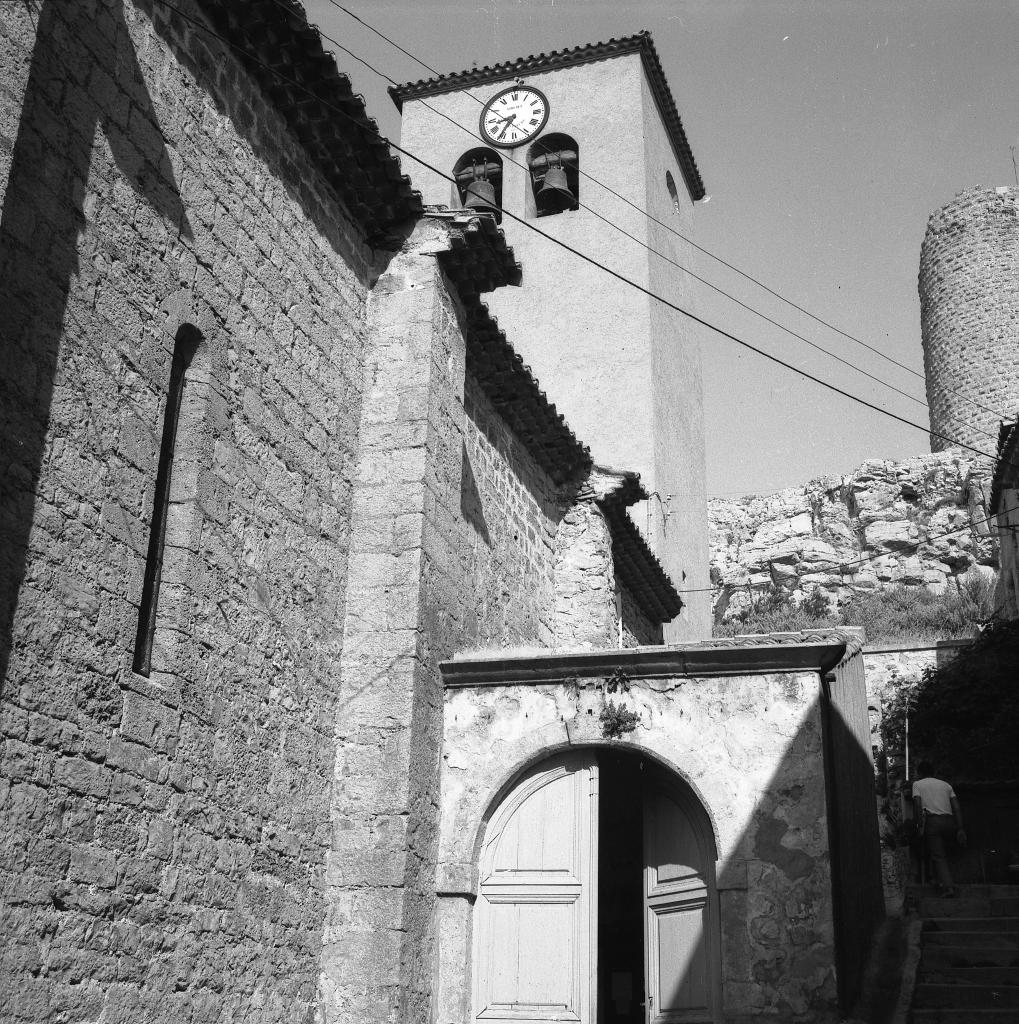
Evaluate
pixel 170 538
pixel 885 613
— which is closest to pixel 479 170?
pixel 170 538

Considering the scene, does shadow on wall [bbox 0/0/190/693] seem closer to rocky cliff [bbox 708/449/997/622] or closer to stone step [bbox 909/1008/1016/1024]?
stone step [bbox 909/1008/1016/1024]

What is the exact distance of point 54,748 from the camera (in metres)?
5.38

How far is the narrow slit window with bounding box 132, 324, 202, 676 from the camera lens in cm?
631

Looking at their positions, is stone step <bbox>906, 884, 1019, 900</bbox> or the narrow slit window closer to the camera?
the narrow slit window

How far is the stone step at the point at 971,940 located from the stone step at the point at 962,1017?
4.88 feet

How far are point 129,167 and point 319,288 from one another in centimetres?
230

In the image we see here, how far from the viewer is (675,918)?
863 cm

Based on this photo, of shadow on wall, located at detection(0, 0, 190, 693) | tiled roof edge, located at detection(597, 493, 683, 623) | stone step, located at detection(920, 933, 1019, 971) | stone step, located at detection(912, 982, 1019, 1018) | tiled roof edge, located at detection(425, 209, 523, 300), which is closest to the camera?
shadow on wall, located at detection(0, 0, 190, 693)

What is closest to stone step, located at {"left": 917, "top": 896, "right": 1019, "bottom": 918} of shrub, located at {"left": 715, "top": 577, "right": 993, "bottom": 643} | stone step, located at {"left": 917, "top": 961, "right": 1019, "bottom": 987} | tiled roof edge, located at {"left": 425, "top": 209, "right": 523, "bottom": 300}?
stone step, located at {"left": 917, "top": 961, "right": 1019, "bottom": 987}

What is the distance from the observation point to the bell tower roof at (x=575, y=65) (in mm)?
20906

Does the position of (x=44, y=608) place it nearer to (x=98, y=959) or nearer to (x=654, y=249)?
(x=98, y=959)

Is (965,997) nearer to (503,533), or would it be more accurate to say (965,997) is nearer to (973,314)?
(503,533)

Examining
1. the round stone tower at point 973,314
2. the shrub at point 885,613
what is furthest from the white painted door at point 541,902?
the round stone tower at point 973,314

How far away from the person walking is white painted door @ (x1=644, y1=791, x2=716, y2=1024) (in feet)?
15.9
